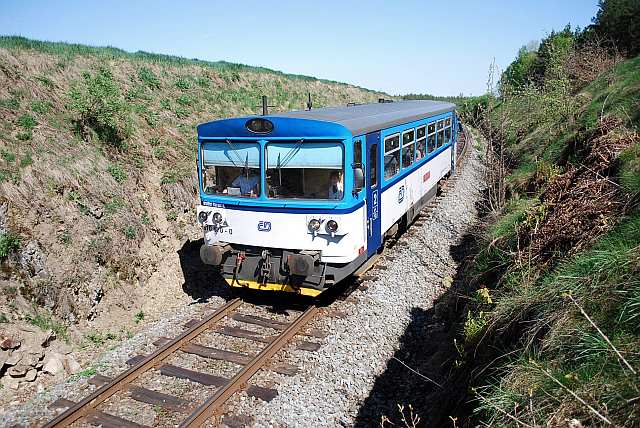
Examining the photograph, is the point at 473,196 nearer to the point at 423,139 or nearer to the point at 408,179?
the point at 423,139

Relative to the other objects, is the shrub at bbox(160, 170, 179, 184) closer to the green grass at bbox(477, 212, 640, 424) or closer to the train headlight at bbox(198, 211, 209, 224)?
the train headlight at bbox(198, 211, 209, 224)

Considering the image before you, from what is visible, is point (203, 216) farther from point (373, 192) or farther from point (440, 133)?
point (440, 133)

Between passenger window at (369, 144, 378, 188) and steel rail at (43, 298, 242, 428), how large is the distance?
312 centimetres

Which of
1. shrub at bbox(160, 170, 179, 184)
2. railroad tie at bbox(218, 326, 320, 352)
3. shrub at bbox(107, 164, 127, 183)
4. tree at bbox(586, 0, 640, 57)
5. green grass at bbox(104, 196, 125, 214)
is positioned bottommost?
railroad tie at bbox(218, 326, 320, 352)

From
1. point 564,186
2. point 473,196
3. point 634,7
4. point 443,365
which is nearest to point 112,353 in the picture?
point 443,365

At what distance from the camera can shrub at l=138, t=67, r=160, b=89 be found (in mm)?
15758

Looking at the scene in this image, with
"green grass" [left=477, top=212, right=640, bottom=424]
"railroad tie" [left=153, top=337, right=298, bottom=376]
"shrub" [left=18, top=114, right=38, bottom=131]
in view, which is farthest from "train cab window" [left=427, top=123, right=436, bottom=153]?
"shrub" [left=18, top=114, right=38, bottom=131]

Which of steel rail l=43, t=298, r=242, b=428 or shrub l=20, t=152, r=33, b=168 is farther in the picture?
shrub l=20, t=152, r=33, b=168

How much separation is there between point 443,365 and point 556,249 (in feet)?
6.54

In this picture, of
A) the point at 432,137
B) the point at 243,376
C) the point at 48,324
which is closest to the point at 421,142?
the point at 432,137

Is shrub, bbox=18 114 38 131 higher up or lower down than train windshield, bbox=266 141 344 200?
higher up

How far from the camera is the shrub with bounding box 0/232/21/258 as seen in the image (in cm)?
690

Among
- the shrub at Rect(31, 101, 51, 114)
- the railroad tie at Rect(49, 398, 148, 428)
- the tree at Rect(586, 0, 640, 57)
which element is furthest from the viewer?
the tree at Rect(586, 0, 640, 57)

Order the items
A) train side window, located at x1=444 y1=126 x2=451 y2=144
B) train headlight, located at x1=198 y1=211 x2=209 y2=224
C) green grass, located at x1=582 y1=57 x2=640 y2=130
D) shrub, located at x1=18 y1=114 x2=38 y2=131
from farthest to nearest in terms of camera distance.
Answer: train side window, located at x1=444 y1=126 x2=451 y2=144 < green grass, located at x1=582 y1=57 x2=640 y2=130 < shrub, located at x1=18 y1=114 x2=38 y2=131 < train headlight, located at x1=198 y1=211 x2=209 y2=224
